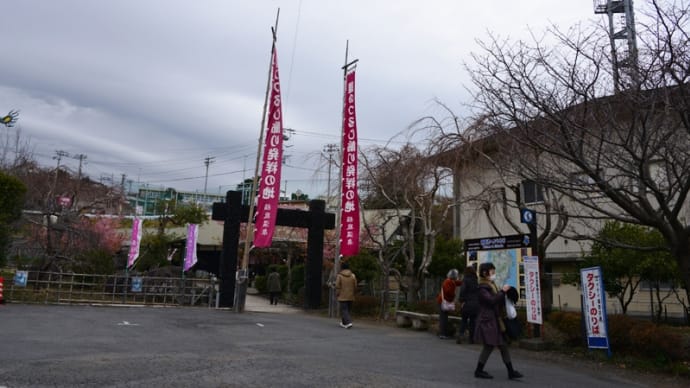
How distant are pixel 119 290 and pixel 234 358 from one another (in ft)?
40.6

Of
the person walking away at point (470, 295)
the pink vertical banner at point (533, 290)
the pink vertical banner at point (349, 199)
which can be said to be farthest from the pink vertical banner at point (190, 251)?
the pink vertical banner at point (533, 290)

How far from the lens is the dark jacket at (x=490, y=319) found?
7.01 meters

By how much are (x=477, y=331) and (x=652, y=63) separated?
16.8 feet

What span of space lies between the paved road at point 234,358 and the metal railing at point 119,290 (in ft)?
16.2

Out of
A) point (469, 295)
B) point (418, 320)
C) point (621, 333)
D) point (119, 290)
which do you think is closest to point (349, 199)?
point (418, 320)

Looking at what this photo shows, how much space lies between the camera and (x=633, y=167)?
30.1ft

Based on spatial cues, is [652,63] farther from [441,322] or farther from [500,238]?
[441,322]

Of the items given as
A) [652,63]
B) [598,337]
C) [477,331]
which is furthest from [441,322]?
[652,63]

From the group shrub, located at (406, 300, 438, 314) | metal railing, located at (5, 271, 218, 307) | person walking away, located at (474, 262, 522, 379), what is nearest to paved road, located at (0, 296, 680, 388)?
person walking away, located at (474, 262, 522, 379)

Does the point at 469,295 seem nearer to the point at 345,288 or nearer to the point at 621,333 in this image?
the point at 621,333

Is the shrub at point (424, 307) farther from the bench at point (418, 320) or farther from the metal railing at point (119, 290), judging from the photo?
the metal railing at point (119, 290)

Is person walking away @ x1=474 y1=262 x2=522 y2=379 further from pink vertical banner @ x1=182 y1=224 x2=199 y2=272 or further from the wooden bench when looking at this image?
pink vertical banner @ x1=182 y1=224 x2=199 y2=272

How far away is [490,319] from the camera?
7.10 metres

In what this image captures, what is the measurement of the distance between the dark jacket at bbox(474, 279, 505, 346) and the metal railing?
12801 millimetres
